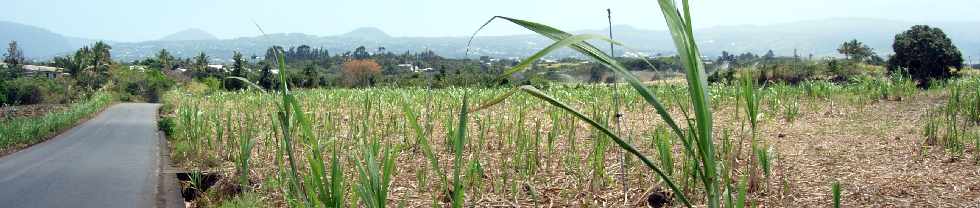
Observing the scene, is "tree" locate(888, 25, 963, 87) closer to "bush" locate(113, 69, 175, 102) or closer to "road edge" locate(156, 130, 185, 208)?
"road edge" locate(156, 130, 185, 208)

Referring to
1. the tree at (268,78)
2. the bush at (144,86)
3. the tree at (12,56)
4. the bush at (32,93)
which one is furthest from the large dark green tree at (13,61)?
the tree at (268,78)

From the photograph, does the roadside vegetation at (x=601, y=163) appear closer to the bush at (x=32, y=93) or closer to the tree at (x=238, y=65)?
the tree at (x=238, y=65)

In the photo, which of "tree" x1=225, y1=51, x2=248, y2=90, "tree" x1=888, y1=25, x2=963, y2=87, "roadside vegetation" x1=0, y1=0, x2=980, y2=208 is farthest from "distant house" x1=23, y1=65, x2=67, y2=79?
"roadside vegetation" x1=0, y1=0, x2=980, y2=208

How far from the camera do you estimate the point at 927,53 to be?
29.0 metres

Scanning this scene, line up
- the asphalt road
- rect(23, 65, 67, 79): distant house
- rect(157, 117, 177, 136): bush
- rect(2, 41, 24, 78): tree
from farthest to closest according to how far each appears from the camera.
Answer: rect(2, 41, 24, 78): tree < rect(23, 65, 67, 79): distant house < rect(157, 117, 177, 136): bush < the asphalt road

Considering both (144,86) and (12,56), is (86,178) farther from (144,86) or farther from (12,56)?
(12,56)

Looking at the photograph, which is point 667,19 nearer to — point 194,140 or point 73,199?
point 73,199

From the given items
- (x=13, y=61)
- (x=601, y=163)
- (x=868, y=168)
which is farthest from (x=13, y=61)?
(x=868, y=168)

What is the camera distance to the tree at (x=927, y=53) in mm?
28719

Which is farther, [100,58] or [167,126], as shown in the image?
[100,58]

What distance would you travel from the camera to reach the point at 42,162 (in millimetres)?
7254

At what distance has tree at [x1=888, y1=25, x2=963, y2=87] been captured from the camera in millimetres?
28719

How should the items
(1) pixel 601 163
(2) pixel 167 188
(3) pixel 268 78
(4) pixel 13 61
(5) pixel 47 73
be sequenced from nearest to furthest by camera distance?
1. (3) pixel 268 78
2. (1) pixel 601 163
3. (2) pixel 167 188
4. (5) pixel 47 73
5. (4) pixel 13 61

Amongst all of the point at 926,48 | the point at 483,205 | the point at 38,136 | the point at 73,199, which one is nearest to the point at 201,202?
the point at 73,199
